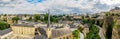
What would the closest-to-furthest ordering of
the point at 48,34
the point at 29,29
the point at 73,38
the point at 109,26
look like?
the point at 48,34 < the point at 29,29 < the point at 73,38 < the point at 109,26

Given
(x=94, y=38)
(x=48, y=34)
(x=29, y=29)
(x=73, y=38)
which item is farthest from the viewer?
(x=73, y=38)

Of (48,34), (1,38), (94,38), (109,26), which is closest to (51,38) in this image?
(48,34)

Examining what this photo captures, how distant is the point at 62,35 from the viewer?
38.2 m

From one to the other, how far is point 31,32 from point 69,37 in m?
10.2

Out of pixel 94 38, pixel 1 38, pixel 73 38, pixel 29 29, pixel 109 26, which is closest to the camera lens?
pixel 1 38

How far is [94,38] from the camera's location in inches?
1478

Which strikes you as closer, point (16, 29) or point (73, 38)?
point (16, 29)

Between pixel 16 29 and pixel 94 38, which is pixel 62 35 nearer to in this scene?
pixel 94 38

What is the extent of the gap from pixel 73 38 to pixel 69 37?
0.75 m

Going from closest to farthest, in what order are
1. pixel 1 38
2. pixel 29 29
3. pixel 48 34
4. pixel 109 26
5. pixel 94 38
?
pixel 1 38
pixel 48 34
pixel 29 29
pixel 94 38
pixel 109 26

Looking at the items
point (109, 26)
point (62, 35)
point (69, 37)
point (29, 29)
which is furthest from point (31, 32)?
point (109, 26)

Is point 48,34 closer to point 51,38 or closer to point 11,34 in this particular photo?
point 51,38

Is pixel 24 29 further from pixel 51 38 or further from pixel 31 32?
pixel 51 38

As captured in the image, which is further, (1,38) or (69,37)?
(69,37)
